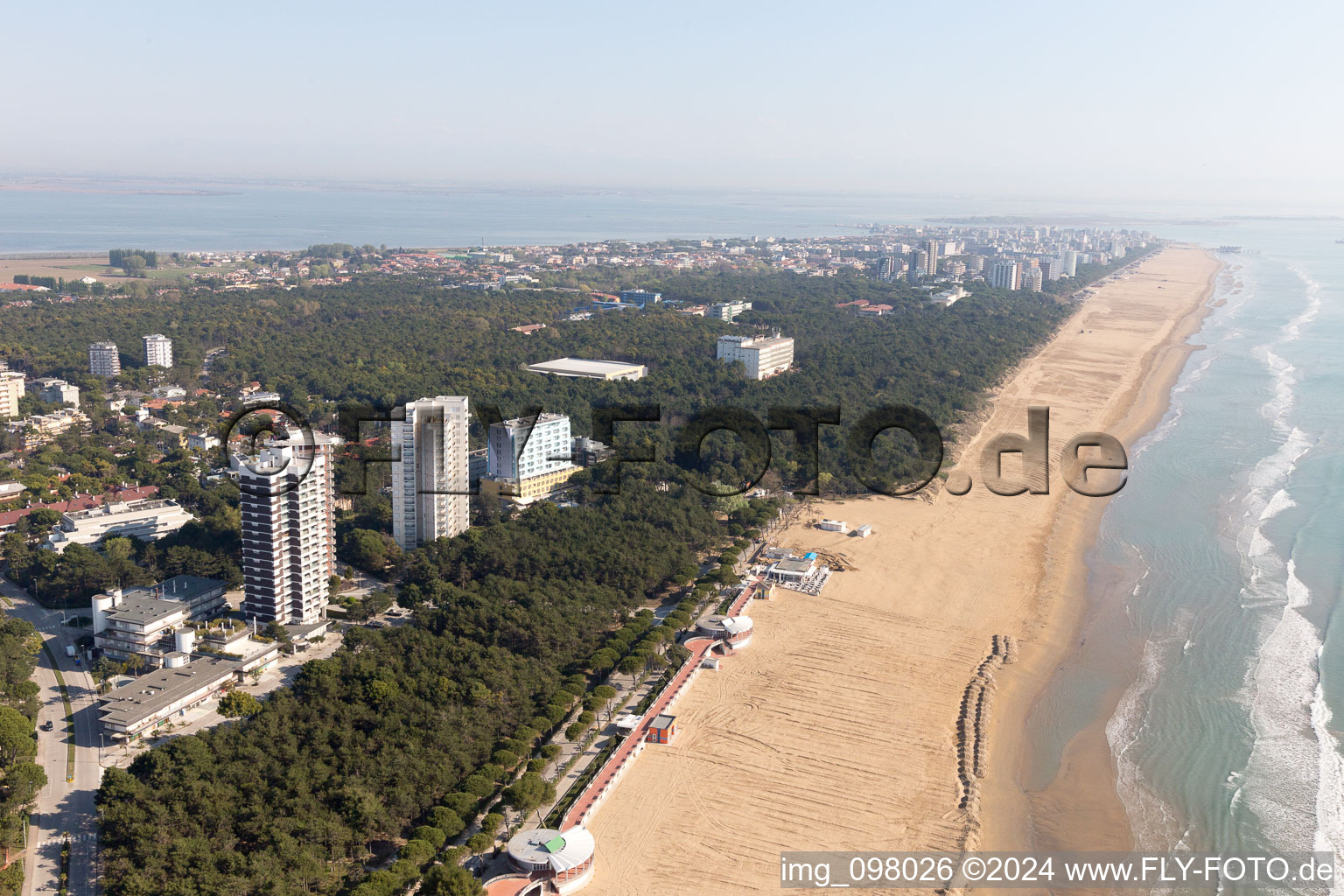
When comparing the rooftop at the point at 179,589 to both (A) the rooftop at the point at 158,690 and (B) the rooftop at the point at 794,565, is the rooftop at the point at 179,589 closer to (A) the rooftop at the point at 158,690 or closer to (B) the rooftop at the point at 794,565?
(A) the rooftop at the point at 158,690

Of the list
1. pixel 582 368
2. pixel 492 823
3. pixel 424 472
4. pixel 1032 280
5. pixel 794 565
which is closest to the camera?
pixel 492 823

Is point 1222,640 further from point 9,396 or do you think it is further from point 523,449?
point 9,396

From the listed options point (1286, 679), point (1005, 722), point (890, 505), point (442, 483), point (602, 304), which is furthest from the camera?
point (602, 304)

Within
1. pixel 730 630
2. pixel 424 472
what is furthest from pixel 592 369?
pixel 730 630

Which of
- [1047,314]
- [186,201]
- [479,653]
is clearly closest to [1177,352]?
[1047,314]

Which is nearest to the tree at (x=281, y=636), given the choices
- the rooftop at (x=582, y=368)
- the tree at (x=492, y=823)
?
the tree at (x=492, y=823)

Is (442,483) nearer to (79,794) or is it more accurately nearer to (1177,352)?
(79,794)
